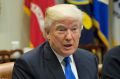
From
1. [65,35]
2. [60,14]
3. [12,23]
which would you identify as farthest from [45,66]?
[12,23]

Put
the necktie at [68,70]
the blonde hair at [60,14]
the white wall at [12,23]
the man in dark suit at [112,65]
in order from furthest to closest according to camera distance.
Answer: the white wall at [12,23], the man in dark suit at [112,65], the necktie at [68,70], the blonde hair at [60,14]

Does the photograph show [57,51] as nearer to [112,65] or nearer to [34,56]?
[34,56]

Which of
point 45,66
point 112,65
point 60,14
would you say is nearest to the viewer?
point 60,14

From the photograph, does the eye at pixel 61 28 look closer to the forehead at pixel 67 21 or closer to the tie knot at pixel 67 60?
Answer: the forehead at pixel 67 21

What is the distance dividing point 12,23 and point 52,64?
2.48m

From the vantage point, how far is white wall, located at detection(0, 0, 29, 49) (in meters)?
4.15

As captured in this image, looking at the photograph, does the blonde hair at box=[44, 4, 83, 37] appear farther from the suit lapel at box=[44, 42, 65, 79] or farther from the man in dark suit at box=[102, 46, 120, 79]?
the man in dark suit at box=[102, 46, 120, 79]

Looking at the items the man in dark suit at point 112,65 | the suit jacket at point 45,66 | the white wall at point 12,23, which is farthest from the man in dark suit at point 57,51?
the white wall at point 12,23

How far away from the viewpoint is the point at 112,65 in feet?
6.85

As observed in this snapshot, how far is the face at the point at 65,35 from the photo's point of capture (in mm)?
1730

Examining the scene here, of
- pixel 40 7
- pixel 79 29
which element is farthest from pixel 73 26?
pixel 40 7

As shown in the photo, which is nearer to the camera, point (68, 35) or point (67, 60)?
point (68, 35)

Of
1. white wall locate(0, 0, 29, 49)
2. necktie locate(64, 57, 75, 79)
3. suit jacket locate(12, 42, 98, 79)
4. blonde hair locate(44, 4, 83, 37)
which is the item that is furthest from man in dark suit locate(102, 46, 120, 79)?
white wall locate(0, 0, 29, 49)

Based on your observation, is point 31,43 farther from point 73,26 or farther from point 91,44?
point 73,26
